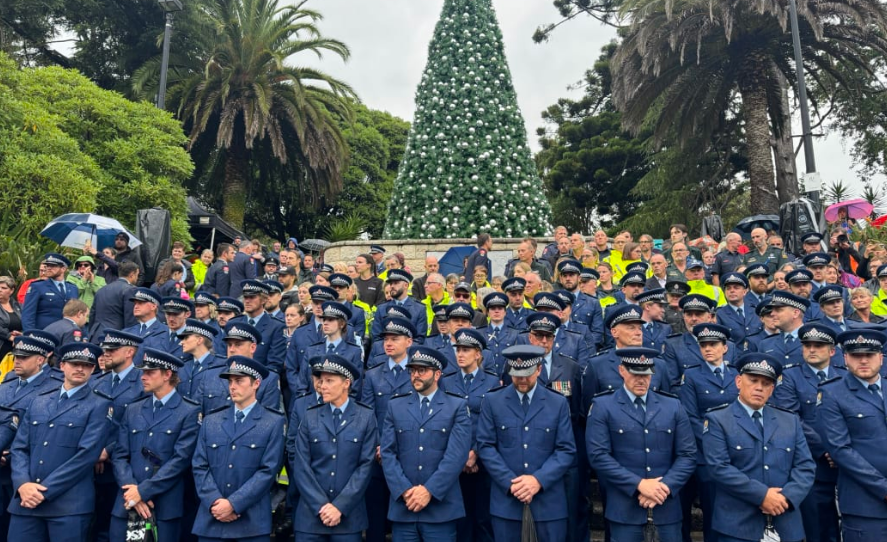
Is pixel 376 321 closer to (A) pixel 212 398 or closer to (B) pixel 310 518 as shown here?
(A) pixel 212 398

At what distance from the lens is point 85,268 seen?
30.8ft

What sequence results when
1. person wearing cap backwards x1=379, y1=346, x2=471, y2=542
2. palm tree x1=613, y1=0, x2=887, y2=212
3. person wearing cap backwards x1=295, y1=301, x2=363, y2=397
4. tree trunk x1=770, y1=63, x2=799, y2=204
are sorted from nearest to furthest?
1. person wearing cap backwards x1=379, y1=346, x2=471, y2=542
2. person wearing cap backwards x1=295, y1=301, x2=363, y2=397
3. palm tree x1=613, y1=0, x2=887, y2=212
4. tree trunk x1=770, y1=63, x2=799, y2=204

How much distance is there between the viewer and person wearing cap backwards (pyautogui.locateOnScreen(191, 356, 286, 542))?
4.98 m

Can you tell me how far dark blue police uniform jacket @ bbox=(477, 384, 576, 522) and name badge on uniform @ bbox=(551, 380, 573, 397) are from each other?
740mm

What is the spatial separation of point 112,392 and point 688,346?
5.33m

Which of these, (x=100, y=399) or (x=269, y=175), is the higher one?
(x=269, y=175)

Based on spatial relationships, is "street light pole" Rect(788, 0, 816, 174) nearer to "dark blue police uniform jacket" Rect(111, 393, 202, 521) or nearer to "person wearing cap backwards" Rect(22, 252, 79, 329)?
"dark blue police uniform jacket" Rect(111, 393, 202, 521)

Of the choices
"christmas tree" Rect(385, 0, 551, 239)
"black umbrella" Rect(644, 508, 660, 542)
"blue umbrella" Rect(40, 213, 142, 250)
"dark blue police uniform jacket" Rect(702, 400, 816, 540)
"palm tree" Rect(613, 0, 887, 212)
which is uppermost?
"palm tree" Rect(613, 0, 887, 212)

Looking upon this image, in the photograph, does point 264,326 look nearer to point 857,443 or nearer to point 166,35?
point 857,443

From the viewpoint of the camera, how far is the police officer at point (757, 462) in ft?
A: 15.8

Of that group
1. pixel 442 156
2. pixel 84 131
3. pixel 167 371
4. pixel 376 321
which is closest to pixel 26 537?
pixel 167 371

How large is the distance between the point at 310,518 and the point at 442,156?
11323 mm

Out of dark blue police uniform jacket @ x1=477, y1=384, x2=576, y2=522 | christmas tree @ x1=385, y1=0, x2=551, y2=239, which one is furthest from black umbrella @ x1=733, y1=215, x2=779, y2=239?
dark blue police uniform jacket @ x1=477, y1=384, x2=576, y2=522

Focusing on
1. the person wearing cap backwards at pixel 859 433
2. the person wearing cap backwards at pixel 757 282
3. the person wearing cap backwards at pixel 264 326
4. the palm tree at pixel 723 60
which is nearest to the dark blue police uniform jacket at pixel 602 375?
the person wearing cap backwards at pixel 859 433
